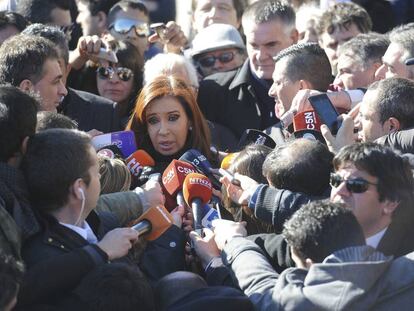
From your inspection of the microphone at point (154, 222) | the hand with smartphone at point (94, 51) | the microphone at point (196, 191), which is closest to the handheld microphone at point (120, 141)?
the microphone at point (196, 191)

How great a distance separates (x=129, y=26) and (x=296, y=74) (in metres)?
2.23

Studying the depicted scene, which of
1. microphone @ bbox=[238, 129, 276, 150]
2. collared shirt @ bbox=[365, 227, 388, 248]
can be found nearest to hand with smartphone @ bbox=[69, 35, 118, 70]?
microphone @ bbox=[238, 129, 276, 150]

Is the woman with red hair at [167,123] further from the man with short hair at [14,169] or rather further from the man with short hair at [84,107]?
the man with short hair at [14,169]

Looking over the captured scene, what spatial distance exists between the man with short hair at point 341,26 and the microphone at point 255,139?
67.9 inches

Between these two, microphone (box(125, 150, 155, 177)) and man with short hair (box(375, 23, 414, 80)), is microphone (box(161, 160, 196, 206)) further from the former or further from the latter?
man with short hair (box(375, 23, 414, 80))

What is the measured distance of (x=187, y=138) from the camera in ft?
20.8

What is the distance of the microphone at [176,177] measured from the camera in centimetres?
536

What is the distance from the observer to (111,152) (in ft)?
18.5

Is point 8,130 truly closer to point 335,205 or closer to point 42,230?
point 42,230

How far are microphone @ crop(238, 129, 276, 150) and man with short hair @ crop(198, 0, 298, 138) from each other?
2.27 feet

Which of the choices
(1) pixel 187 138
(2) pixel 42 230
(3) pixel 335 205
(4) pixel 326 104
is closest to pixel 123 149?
(1) pixel 187 138

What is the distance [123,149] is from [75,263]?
1854 mm

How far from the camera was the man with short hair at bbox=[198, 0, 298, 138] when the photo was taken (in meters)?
7.23

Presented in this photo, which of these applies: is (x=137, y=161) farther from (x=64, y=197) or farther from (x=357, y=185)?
(x=357, y=185)
